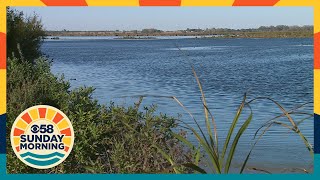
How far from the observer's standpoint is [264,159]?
4.07 m

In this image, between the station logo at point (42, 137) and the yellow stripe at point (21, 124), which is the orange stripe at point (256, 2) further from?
the yellow stripe at point (21, 124)

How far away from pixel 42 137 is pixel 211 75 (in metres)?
1.37

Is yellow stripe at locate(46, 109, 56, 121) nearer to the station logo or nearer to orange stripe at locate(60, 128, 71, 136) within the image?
the station logo

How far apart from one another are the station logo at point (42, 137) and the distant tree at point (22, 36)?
1374 millimetres

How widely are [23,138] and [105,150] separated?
1.30m

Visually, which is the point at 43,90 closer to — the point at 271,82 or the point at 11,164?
the point at 11,164

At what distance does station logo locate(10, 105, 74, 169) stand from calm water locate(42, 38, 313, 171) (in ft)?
1.80

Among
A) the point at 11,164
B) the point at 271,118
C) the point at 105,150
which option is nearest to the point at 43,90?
the point at 105,150

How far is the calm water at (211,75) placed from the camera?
3.85 meters

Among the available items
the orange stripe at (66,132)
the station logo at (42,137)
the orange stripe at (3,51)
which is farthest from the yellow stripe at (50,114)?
the orange stripe at (3,51)

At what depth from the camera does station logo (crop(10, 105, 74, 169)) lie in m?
3.63

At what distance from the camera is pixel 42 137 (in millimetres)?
→ 3617

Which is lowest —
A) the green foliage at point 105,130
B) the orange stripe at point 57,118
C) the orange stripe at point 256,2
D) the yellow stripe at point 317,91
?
the green foliage at point 105,130

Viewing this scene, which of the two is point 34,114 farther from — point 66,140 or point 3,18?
point 3,18
